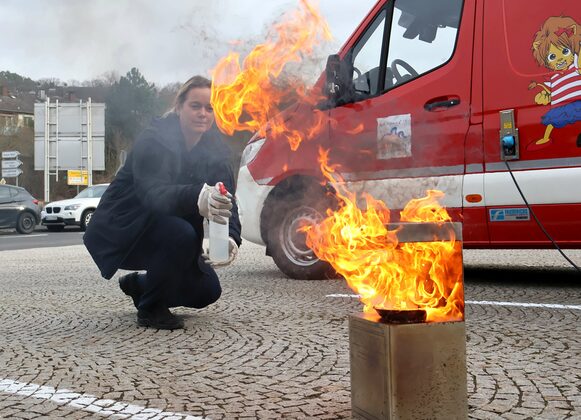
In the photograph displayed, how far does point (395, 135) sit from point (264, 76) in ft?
7.11

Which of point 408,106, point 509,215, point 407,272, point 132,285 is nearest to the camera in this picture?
point 407,272

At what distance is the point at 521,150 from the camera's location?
5.60 metres

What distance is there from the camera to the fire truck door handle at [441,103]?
590cm

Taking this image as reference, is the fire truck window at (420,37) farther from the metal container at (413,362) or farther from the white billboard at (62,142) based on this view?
the white billboard at (62,142)

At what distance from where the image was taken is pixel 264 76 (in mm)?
4281

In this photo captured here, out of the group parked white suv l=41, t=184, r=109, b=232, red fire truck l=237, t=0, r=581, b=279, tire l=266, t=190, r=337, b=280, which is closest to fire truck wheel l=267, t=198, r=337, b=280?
tire l=266, t=190, r=337, b=280

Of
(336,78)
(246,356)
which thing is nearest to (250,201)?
(336,78)

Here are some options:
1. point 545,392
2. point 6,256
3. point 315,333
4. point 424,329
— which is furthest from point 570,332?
point 6,256

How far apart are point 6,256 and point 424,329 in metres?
11.6

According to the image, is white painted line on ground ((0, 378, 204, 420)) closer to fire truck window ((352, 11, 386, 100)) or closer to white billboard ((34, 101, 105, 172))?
fire truck window ((352, 11, 386, 100))

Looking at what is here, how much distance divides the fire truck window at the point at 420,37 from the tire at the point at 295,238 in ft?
5.07

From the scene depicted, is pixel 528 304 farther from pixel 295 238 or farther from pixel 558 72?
pixel 295 238

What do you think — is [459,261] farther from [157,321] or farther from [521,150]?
[521,150]

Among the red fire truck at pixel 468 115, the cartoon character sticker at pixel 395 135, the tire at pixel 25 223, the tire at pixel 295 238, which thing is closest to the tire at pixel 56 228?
the tire at pixel 25 223
